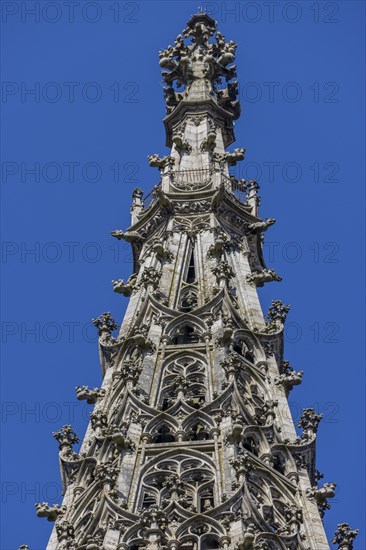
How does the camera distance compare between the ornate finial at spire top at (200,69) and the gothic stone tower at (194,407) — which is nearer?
the gothic stone tower at (194,407)

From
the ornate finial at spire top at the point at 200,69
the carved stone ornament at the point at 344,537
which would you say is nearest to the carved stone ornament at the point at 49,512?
the carved stone ornament at the point at 344,537

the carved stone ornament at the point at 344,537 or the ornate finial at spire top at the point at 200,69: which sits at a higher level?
the ornate finial at spire top at the point at 200,69

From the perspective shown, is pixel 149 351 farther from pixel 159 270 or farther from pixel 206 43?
pixel 206 43

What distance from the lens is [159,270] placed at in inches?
1913

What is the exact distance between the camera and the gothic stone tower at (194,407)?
35.1 meters

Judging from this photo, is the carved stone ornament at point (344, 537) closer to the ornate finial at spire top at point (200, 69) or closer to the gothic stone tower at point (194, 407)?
the gothic stone tower at point (194, 407)

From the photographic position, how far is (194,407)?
40.0 m

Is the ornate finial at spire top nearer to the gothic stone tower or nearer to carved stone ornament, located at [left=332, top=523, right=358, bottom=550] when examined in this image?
the gothic stone tower

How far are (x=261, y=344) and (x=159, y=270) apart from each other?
16.8 ft

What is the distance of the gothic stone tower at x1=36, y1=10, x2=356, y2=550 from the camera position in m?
35.1

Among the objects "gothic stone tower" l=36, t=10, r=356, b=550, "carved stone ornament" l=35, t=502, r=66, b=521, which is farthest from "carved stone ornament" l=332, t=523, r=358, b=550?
"carved stone ornament" l=35, t=502, r=66, b=521

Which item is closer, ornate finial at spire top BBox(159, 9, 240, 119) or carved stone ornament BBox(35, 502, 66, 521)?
carved stone ornament BBox(35, 502, 66, 521)

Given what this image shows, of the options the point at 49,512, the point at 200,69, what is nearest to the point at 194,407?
the point at 49,512

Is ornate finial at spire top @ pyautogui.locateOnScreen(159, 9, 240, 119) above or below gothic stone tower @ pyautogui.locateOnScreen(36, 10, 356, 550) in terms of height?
above
